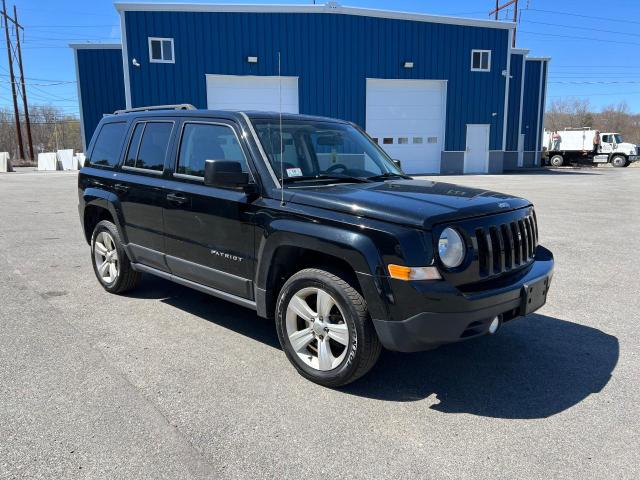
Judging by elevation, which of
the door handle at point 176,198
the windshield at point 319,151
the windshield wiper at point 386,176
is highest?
the windshield at point 319,151

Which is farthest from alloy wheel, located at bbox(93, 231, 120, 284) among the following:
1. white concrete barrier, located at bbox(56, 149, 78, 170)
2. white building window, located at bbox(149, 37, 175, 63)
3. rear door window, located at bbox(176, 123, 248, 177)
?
white concrete barrier, located at bbox(56, 149, 78, 170)

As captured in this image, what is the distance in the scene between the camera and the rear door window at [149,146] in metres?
4.81

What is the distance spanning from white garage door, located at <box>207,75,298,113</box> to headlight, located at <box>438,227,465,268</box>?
23.0m

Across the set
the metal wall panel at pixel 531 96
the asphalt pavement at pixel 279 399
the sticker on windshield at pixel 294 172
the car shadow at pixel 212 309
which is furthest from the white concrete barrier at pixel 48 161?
the sticker on windshield at pixel 294 172

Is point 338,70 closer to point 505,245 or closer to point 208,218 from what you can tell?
point 208,218

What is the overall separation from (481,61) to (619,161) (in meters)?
19.4

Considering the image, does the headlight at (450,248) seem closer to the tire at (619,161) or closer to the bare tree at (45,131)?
the tire at (619,161)

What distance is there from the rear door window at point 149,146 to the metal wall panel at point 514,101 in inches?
1350

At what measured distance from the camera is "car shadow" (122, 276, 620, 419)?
335 cm

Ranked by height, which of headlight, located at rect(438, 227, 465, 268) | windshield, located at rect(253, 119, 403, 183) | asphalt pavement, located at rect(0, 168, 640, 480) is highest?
windshield, located at rect(253, 119, 403, 183)

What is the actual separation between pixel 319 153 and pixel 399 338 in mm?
1905

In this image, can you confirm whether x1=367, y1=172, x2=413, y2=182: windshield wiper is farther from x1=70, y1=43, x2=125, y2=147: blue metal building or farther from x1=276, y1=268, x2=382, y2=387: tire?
x1=70, y1=43, x2=125, y2=147: blue metal building

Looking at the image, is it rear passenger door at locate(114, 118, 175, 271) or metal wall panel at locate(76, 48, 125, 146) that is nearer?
rear passenger door at locate(114, 118, 175, 271)

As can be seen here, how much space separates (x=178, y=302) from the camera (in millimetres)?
5453
